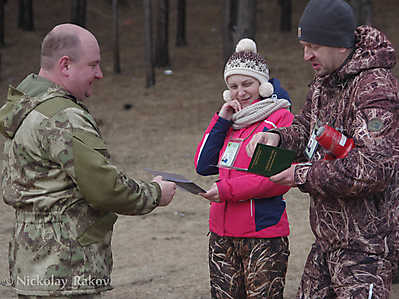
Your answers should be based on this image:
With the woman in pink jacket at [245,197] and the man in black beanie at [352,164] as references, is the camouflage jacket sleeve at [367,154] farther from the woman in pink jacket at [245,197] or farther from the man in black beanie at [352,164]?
the woman in pink jacket at [245,197]

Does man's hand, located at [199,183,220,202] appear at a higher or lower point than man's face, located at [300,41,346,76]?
lower

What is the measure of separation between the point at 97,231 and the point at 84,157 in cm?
40

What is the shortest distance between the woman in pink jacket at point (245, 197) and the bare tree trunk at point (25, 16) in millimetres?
24621

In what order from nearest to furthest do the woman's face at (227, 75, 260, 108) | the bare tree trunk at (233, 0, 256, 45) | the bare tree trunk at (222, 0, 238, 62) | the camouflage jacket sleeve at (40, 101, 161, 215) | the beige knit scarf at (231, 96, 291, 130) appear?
the camouflage jacket sleeve at (40, 101, 161, 215) < the beige knit scarf at (231, 96, 291, 130) < the woman's face at (227, 75, 260, 108) < the bare tree trunk at (233, 0, 256, 45) < the bare tree trunk at (222, 0, 238, 62)

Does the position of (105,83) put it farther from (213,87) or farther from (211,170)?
(211,170)

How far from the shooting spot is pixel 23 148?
3.01 metres

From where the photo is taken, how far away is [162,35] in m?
20.9

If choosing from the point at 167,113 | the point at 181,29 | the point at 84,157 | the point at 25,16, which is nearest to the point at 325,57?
the point at 84,157

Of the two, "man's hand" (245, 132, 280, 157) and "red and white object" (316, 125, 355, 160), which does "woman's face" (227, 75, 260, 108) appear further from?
"red and white object" (316, 125, 355, 160)

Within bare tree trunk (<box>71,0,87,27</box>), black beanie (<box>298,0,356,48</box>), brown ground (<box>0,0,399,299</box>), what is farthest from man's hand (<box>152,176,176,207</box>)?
bare tree trunk (<box>71,0,87,27</box>)

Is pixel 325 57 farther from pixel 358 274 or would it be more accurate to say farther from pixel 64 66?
pixel 64 66

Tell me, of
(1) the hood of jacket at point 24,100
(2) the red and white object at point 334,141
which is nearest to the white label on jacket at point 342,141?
(2) the red and white object at point 334,141

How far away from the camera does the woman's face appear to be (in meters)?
4.12

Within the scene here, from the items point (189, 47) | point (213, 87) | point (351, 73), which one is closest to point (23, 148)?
point (351, 73)
